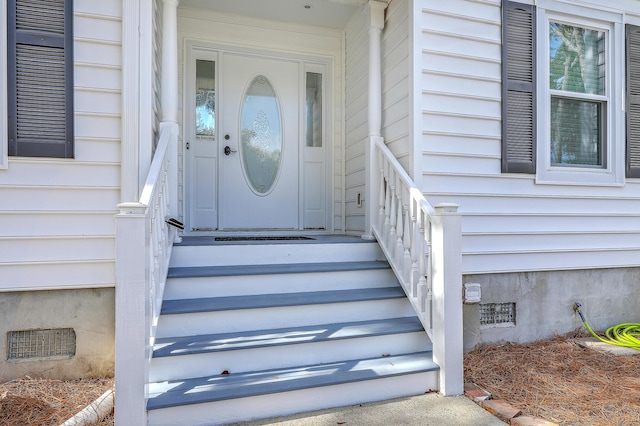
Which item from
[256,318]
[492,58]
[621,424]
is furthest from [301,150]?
[621,424]

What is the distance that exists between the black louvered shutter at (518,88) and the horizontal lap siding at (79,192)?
299 centimetres

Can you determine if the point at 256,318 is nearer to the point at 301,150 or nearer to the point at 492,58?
the point at 301,150

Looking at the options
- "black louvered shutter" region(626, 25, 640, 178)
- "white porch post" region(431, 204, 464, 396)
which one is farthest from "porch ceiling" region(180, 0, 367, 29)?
"black louvered shutter" region(626, 25, 640, 178)

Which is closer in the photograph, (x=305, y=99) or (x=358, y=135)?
(x=358, y=135)

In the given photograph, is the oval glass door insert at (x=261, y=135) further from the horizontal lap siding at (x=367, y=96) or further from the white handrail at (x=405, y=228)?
the white handrail at (x=405, y=228)

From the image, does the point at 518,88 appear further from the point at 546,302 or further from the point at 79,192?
the point at 79,192

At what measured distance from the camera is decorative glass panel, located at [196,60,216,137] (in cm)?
398

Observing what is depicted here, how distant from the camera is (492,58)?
329 centimetres

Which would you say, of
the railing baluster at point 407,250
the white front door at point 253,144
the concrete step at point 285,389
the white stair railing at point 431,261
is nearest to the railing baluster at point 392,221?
the white stair railing at point 431,261

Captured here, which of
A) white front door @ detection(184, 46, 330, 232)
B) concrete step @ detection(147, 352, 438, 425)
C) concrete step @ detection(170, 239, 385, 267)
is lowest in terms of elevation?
concrete step @ detection(147, 352, 438, 425)

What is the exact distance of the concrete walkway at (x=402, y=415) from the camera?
1978 millimetres

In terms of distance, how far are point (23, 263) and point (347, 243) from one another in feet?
7.22

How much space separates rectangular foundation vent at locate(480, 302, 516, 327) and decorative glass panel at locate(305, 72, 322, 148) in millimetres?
2360

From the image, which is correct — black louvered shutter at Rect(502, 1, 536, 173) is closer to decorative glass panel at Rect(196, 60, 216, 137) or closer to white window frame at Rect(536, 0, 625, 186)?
white window frame at Rect(536, 0, 625, 186)
